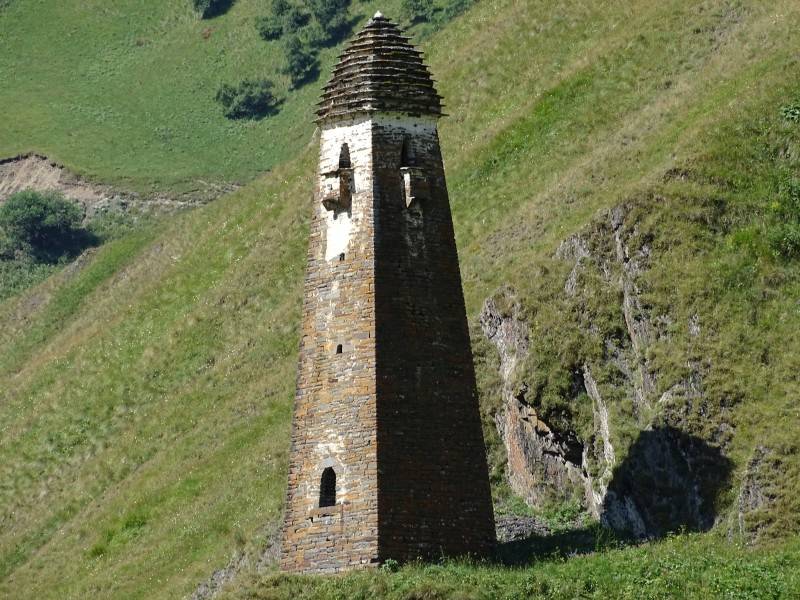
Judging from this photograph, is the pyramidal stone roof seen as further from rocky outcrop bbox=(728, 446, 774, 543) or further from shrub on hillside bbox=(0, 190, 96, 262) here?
shrub on hillside bbox=(0, 190, 96, 262)

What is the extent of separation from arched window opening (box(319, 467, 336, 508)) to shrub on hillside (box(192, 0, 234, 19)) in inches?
4775

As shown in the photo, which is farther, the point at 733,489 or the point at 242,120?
the point at 242,120

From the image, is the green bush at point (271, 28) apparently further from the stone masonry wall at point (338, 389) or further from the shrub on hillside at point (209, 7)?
the stone masonry wall at point (338, 389)

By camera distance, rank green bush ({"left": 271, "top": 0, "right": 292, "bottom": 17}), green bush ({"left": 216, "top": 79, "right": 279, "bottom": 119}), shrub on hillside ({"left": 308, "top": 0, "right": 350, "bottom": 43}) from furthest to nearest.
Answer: green bush ({"left": 271, "top": 0, "right": 292, "bottom": 17})
shrub on hillside ({"left": 308, "top": 0, "right": 350, "bottom": 43})
green bush ({"left": 216, "top": 79, "right": 279, "bottom": 119})

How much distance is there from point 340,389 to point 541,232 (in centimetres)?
2091

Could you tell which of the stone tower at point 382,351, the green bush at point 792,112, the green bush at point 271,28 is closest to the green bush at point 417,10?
the green bush at point 271,28

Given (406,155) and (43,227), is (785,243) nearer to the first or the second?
(406,155)

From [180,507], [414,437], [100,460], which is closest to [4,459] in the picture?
[100,460]

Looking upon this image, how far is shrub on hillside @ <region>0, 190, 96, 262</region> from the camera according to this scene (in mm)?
121000

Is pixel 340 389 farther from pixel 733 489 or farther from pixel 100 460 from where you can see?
pixel 100 460

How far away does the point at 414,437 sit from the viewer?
30.6 metres

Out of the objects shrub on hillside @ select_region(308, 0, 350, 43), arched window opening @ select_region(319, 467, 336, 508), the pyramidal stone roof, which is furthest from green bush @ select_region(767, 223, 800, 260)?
shrub on hillside @ select_region(308, 0, 350, 43)

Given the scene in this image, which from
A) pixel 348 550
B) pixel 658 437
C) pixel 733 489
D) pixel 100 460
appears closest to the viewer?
pixel 348 550

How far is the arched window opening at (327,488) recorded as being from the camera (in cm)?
3033
